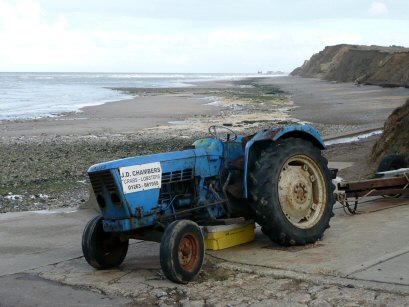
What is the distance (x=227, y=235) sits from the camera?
639cm

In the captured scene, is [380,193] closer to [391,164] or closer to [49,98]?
[391,164]

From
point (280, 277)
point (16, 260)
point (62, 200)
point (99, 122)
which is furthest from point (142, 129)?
point (280, 277)

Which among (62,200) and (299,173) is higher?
(299,173)

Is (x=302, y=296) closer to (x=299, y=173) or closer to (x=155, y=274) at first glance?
(x=155, y=274)

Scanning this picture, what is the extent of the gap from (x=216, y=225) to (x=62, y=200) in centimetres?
548

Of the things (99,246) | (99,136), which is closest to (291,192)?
(99,246)

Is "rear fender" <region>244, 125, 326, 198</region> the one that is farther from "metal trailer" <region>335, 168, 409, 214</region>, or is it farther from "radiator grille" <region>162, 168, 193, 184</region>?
"metal trailer" <region>335, 168, 409, 214</region>

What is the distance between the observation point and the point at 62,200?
36.3 feet

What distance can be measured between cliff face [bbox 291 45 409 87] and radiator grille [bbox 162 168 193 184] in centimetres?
4537

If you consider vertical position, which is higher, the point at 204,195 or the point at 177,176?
the point at 177,176

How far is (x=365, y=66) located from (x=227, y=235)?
73.1 metres

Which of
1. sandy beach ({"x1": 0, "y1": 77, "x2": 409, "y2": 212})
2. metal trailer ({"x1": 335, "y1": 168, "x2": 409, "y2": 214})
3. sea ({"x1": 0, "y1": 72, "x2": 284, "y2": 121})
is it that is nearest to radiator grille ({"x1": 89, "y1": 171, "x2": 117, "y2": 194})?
metal trailer ({"x1": 335, "y1": 168, "x2": 409, "y2": 214})

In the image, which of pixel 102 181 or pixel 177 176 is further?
pixel 177 176

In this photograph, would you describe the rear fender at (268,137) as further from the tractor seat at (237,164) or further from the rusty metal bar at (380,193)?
the rusty metal bar at (380,193)
